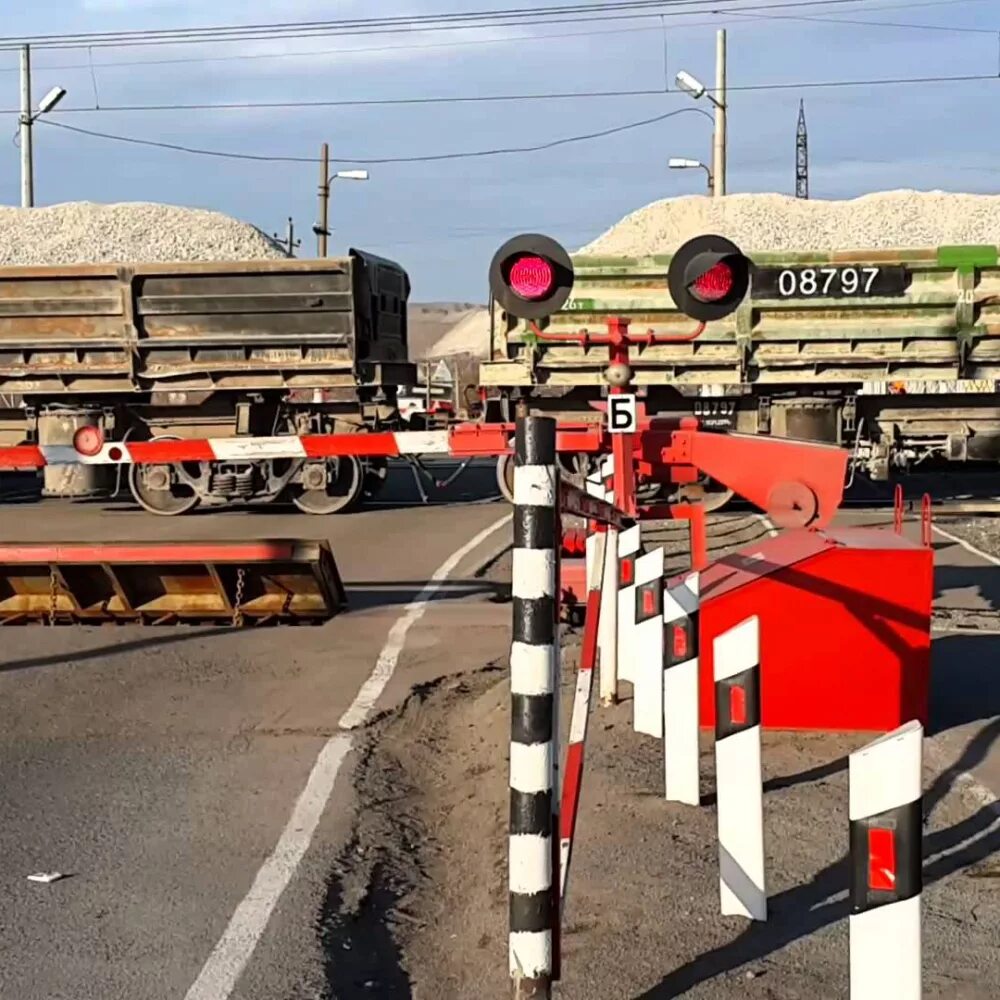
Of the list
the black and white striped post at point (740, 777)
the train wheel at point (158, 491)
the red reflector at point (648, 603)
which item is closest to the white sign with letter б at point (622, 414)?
the red reflector at point (648, 603)

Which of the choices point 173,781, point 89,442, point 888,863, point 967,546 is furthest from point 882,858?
point 967,546

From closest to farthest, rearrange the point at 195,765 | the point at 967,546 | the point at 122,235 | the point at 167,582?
the point at 195,765 < the point at 167,582 < the point at 967,546 < the point at 122,235

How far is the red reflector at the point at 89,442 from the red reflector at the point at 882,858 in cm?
744

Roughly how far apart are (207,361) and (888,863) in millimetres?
15690

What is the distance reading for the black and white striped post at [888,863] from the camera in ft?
10.3

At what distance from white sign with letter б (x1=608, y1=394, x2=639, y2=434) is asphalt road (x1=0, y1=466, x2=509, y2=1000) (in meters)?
1.92

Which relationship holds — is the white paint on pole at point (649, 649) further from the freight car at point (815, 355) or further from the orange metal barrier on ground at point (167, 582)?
the freight car at point (815, 355)

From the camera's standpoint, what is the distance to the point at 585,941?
4258 mm

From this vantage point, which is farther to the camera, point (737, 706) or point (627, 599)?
point (627, 599)

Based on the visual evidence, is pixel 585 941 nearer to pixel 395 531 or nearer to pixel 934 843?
pixel 934 843

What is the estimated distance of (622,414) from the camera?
7141 millimetres

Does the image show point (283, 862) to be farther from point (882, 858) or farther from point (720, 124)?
point (720, 124)

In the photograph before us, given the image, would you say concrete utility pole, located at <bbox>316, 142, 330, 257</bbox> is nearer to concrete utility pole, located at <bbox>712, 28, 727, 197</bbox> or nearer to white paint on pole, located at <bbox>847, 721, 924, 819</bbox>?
concrete utility pole, located at <bbox>712, 28, 727, 197</bbox>

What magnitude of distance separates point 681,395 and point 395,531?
149 inches
